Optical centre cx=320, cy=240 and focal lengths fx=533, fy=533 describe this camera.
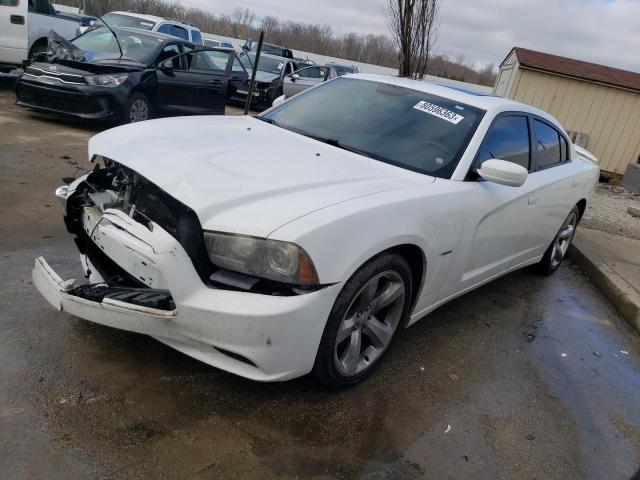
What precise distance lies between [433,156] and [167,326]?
6.26ft

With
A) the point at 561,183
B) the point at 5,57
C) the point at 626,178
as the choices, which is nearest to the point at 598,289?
the point at 561,183

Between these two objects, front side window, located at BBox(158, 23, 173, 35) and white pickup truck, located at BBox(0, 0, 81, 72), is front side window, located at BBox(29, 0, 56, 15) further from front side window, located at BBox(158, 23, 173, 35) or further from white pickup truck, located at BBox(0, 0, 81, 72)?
front side window, located at BBox(158, 23, 173, 35)

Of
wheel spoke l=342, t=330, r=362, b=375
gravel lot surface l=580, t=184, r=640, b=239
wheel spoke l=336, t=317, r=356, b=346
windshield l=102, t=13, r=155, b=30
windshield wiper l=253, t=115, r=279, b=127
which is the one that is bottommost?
gravel lot surface l=580, t=184, r=640, b=239

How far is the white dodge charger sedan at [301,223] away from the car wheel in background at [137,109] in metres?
4.67

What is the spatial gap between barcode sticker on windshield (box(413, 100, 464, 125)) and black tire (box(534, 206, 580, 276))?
214cm

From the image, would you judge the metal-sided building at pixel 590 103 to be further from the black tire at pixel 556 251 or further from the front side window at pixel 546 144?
the front side window at pixel 546 144

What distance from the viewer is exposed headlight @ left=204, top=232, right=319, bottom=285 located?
224 centimetres

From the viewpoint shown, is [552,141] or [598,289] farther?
[598,289]

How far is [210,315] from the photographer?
7.30ft

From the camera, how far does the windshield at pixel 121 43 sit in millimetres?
8586

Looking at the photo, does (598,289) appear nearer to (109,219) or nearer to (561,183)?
(561,183)

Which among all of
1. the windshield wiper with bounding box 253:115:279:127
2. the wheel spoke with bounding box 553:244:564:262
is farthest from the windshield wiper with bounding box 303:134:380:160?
the wheel spoke with bounding box 553:244:564:262

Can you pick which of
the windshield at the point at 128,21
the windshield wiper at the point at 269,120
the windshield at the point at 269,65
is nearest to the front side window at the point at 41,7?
the windshield at the point at 128,21

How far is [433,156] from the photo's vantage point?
3.30m
